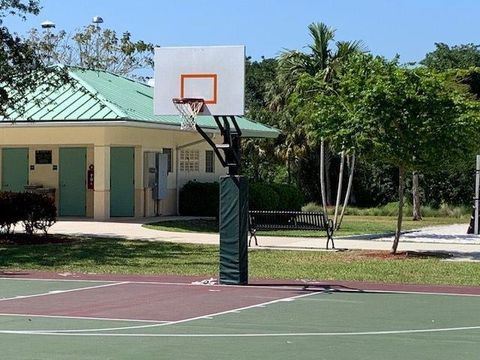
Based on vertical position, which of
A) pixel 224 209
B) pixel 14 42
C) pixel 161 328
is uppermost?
pixel 14 42

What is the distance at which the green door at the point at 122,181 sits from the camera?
3628 centimetres

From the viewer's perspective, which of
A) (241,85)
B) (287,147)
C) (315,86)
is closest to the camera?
(241,85)

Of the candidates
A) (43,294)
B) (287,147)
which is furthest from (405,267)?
(287,147)

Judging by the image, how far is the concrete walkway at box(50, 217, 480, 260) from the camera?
2709cm

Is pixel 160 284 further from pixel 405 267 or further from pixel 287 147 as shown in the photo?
pixel 287 147

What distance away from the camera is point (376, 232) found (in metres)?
34.5

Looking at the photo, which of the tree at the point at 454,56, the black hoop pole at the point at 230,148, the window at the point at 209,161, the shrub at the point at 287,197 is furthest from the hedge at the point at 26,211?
the tree at the point at 454,56

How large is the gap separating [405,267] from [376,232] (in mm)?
12675

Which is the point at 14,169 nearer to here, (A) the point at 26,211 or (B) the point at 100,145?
(B) the point at 100,145

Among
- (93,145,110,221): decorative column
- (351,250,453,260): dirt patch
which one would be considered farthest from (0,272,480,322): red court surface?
(93,145,110,221): decorative column

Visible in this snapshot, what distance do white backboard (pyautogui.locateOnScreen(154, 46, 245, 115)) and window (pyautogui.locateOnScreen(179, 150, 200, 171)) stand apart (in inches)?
816

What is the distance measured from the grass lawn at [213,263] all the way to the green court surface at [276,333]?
14.1ft

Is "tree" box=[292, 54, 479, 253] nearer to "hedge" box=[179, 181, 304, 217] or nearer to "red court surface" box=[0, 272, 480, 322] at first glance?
"red court surface" box=[0, 272, 480, 322]

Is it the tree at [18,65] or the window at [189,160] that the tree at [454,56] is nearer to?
the window at [189,160]
